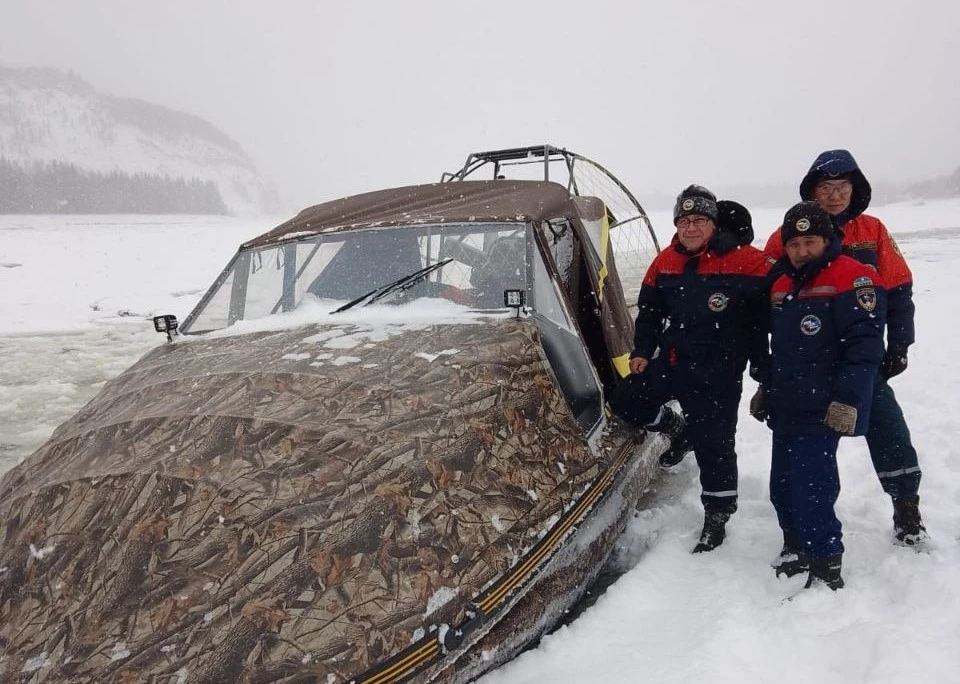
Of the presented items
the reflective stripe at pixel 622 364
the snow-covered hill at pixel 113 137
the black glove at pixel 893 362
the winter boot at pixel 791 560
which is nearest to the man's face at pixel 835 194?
the black glove at pixel 893 362

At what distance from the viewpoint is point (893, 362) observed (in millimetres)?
2666

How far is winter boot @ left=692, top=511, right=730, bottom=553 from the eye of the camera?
291 cm

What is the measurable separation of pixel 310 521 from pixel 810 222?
7.19ft

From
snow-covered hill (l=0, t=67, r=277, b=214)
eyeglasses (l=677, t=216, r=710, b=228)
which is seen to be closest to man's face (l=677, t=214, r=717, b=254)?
eyeglasses (l=677, t=216, r=710, b=228)

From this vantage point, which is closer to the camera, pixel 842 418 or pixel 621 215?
pixel 842 418

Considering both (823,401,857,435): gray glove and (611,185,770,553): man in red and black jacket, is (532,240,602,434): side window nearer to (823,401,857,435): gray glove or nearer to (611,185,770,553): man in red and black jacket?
(611,185,770,553): man in red and black jacket

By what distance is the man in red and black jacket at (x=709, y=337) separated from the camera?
2826 mm

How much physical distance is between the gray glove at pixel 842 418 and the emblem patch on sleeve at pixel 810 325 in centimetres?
30

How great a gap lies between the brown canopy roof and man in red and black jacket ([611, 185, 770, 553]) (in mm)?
807

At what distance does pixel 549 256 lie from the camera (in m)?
3.20

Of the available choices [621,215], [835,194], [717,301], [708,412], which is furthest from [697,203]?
[621,215]

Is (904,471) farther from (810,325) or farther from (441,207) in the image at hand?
(441,207)

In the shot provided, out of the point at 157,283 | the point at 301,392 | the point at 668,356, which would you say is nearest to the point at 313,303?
the point at 301,392

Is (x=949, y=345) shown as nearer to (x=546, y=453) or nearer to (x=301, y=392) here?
(x=546, y=453)
